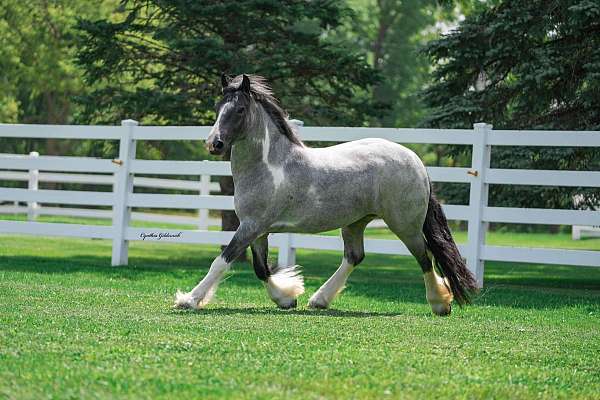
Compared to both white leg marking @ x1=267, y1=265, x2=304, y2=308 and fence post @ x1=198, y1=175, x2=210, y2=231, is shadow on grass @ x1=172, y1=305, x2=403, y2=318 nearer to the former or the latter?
white leg marking @ x1=267, y1=265, x2=304, y2=308

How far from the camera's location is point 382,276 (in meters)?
13.5

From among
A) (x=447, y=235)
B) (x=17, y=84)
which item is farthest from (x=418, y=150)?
(x=447, y=235)

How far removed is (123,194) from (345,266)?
16.5ft

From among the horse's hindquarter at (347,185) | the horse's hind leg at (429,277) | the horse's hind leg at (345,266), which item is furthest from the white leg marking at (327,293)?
the horse's hind leg at (429,277)

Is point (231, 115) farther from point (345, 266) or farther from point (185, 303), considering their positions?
point (345, 266)

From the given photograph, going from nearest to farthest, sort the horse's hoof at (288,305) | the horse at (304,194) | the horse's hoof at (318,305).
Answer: the horse at (304,194), the horse's hoof at (288,305), the horse's hoof at (318,305)

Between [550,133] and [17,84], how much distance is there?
74.4ft

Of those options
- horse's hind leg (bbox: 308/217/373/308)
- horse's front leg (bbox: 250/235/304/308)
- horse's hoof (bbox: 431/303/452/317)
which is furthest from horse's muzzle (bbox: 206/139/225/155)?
horse's hoof (bbox: 431/303/452/317)

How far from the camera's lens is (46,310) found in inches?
289

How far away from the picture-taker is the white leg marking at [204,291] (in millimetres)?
7691

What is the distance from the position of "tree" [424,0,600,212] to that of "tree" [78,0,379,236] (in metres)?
1.70

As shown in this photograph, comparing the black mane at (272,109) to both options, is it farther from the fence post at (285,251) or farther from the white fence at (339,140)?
the fence post at (285,251)

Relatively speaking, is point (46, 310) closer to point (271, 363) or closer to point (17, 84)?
point (271, 363)

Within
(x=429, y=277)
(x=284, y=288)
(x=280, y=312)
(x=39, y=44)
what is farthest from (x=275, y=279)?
(x=39, y=44)
